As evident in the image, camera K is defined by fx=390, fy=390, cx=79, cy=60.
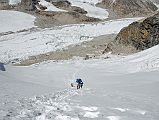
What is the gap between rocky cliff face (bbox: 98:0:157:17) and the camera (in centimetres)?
8875

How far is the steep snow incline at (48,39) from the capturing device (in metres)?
47.6

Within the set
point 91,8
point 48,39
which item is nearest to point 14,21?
point 48,39

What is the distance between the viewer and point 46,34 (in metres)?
58.1

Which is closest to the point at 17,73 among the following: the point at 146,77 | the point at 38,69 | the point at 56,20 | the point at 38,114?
the point at 38,69

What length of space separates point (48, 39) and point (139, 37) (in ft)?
59.6

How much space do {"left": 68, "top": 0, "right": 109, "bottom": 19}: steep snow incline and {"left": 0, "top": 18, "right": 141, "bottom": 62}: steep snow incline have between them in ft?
67.8

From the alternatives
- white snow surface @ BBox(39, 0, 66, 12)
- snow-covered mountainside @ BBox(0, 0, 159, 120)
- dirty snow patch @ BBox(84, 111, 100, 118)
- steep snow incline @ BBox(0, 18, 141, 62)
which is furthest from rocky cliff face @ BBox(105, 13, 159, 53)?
white snow surface @ BBox(39, 0, 66, 12)

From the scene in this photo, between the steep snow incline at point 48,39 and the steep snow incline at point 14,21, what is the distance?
9605mm

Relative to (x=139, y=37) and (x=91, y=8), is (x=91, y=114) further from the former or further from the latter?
(x=91, y=8)

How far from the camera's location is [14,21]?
75125 millimetres

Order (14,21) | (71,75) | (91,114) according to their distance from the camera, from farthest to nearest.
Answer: (14,21) → (71,75) → (91,114)

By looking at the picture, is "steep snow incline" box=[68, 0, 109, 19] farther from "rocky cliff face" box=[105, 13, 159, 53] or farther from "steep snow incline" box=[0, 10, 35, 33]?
"rocky cliff face" box=[105, 13, 159, 53]

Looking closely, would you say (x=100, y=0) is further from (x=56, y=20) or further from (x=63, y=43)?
(x=63, y=43)

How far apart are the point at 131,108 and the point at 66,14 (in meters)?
72.3
